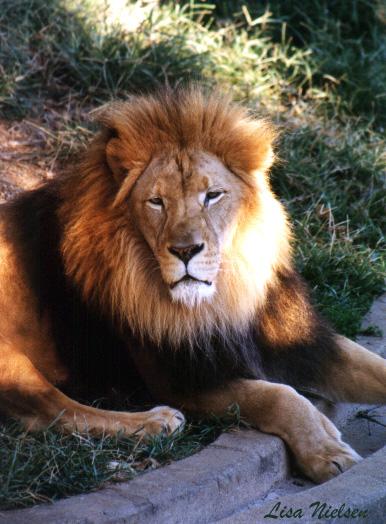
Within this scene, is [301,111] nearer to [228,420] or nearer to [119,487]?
[228,420]

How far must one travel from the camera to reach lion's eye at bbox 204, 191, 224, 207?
409 centimetres

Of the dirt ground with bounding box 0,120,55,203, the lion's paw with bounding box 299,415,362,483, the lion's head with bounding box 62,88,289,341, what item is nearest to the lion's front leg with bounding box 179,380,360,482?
the lion's paw with bounding box 299,415,362,483

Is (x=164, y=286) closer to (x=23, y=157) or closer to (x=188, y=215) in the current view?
(x=188, y=215)

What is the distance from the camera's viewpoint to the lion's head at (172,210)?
13.5 feet

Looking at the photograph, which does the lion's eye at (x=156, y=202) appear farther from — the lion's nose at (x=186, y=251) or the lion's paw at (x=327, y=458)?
the lion's paw at (x=327, y=458)

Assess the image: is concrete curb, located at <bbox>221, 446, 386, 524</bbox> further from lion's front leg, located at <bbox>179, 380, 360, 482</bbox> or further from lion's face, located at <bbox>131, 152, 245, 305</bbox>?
lion's face, located at <bbox>131, 152, 245, 305</bbox>

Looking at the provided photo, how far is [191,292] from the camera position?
401 centimetres

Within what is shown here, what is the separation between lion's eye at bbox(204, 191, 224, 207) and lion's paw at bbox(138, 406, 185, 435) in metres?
0.82

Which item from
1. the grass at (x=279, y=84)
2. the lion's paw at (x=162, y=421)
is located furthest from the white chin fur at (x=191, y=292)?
the grass at (x=279, y=84)

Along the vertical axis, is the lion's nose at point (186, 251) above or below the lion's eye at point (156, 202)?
below

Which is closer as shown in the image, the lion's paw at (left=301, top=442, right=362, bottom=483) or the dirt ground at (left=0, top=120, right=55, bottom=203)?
the lion's paw at (left=301, top=442, right=362, bottom=483)

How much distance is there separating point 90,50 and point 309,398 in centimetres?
378

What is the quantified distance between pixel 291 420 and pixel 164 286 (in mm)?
712

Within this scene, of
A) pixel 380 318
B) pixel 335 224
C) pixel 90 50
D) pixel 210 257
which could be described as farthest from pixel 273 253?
pixel 90 50
